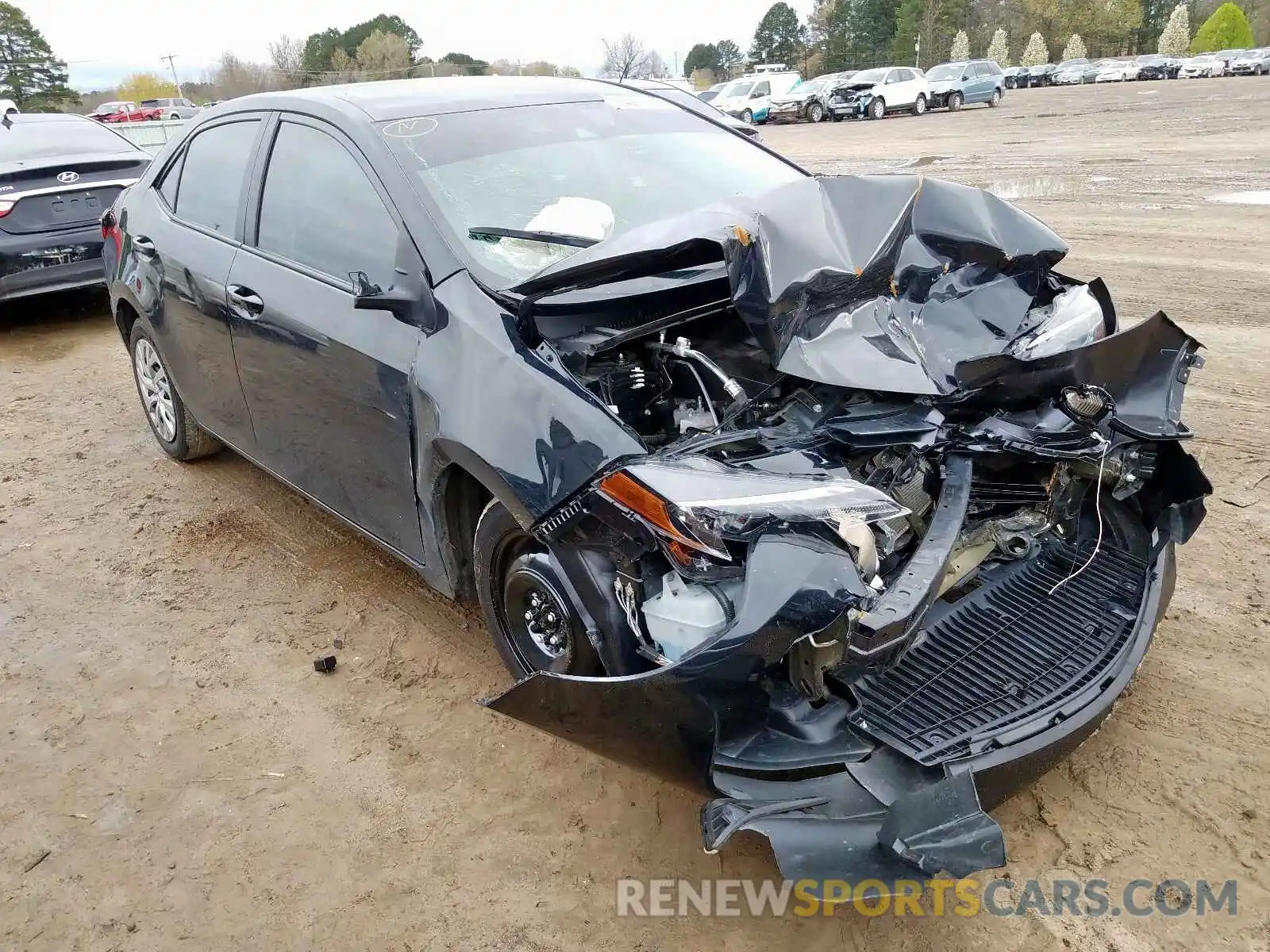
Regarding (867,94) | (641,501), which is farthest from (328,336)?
(867,94)

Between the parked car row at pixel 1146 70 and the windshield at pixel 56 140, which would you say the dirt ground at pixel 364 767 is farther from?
the parked car row at pixel 1146 70

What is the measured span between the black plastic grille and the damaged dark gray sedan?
1cm

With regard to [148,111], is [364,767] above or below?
below

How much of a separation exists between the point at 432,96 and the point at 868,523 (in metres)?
2.51

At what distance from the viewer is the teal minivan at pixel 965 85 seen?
3195 cm

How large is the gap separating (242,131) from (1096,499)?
3644 mm

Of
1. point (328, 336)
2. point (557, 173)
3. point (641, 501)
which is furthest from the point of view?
point (557, 173)

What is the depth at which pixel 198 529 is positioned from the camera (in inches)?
183

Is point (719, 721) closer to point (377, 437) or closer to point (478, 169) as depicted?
point (377, 437)

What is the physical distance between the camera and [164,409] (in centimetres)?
525

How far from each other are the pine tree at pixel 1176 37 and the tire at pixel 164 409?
68.1m

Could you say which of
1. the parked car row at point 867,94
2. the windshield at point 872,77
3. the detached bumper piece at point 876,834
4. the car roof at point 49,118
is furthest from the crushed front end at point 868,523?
the windshield at point 872,77

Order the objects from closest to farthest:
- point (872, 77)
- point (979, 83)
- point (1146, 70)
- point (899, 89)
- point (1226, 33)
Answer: point (899, 89)
point (872, 77)
point (979, 83)
point (1146, 70)
point (1226, 33)

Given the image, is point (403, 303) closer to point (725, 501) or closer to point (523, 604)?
point (523, 604)
